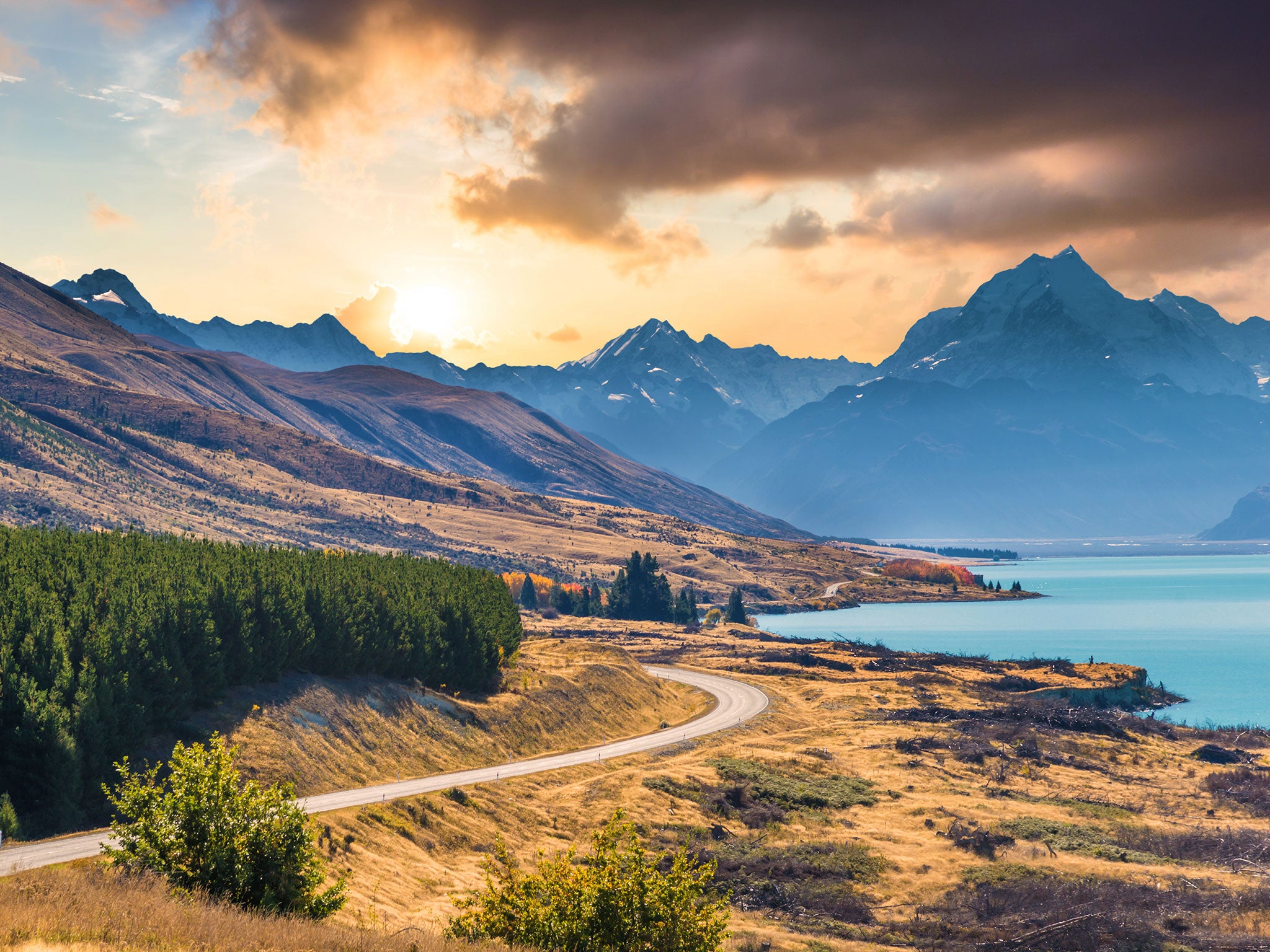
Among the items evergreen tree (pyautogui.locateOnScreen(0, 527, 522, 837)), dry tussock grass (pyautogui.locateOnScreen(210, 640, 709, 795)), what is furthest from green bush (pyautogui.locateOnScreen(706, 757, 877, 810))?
evergreen tree (pyautogui.locateOnScreen(0, 527, 522, 837))

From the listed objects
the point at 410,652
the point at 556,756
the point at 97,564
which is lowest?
the point at 556,756

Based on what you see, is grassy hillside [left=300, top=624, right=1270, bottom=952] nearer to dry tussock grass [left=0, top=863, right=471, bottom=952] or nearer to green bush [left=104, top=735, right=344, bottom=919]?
green bush [left=104, top=735, right=344, bottom=919]

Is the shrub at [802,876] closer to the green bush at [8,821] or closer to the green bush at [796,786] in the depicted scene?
the green bush at [796,786]

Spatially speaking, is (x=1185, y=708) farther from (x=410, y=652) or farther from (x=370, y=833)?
(x=370, y=833)

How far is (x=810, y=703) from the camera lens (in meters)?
119

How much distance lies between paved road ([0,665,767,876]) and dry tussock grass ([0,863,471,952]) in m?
9.91

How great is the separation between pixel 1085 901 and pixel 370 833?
36174 mm

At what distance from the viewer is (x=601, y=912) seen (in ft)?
87.6

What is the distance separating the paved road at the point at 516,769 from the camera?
38438 millimetres

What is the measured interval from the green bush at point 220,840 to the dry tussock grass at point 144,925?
835 mm

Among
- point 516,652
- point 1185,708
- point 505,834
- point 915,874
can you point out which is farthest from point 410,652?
point 1185,708

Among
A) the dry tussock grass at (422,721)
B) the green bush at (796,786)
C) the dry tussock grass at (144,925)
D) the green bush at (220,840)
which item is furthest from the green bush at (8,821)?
the green bush at (796,786)

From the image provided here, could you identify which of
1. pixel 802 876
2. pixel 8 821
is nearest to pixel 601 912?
pixel 802 876

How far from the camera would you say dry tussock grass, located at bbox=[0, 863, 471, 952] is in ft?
71.8
